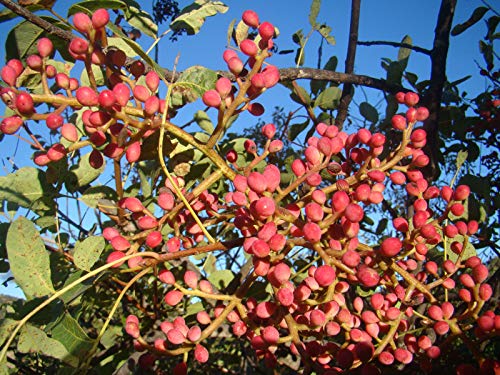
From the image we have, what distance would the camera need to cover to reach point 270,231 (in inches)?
24.6

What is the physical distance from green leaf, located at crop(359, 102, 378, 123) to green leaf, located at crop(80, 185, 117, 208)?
97 centimetres

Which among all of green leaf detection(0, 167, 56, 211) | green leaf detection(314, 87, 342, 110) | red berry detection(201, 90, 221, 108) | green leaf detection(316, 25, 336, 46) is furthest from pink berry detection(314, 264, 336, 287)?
green leaf detection(316, 25, 336, 46)

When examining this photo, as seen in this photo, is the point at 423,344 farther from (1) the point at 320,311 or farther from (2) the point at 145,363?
(2) the point at 145,363

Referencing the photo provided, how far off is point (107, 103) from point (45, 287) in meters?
0.37

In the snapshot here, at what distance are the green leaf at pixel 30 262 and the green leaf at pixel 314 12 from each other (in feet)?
3.58

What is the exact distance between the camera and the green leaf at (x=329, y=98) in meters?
1.44

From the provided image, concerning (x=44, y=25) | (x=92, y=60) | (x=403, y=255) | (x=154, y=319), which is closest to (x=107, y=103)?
(x=92, y=60)

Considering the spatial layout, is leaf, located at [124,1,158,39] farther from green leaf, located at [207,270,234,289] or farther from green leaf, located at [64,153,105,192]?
green leaf, located at [207,270,234,289]

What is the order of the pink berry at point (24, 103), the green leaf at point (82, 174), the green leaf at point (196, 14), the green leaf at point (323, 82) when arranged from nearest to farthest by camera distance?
1. the pink berry at point (24, 103)
2. the green leaf at point (196, 14)
3. the green leaf at point (82, 174)
4. the green leaf at point (323, 82)

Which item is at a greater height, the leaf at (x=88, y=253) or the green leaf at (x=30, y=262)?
the leaf at (x=88, y=253)

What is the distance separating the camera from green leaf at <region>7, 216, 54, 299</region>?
747mm

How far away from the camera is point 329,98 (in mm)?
1450

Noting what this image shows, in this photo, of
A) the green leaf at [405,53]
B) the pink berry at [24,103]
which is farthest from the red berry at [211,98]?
the green leaf at [405,53]

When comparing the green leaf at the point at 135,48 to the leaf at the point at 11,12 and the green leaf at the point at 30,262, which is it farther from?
the green leaf at the point at 30,262
